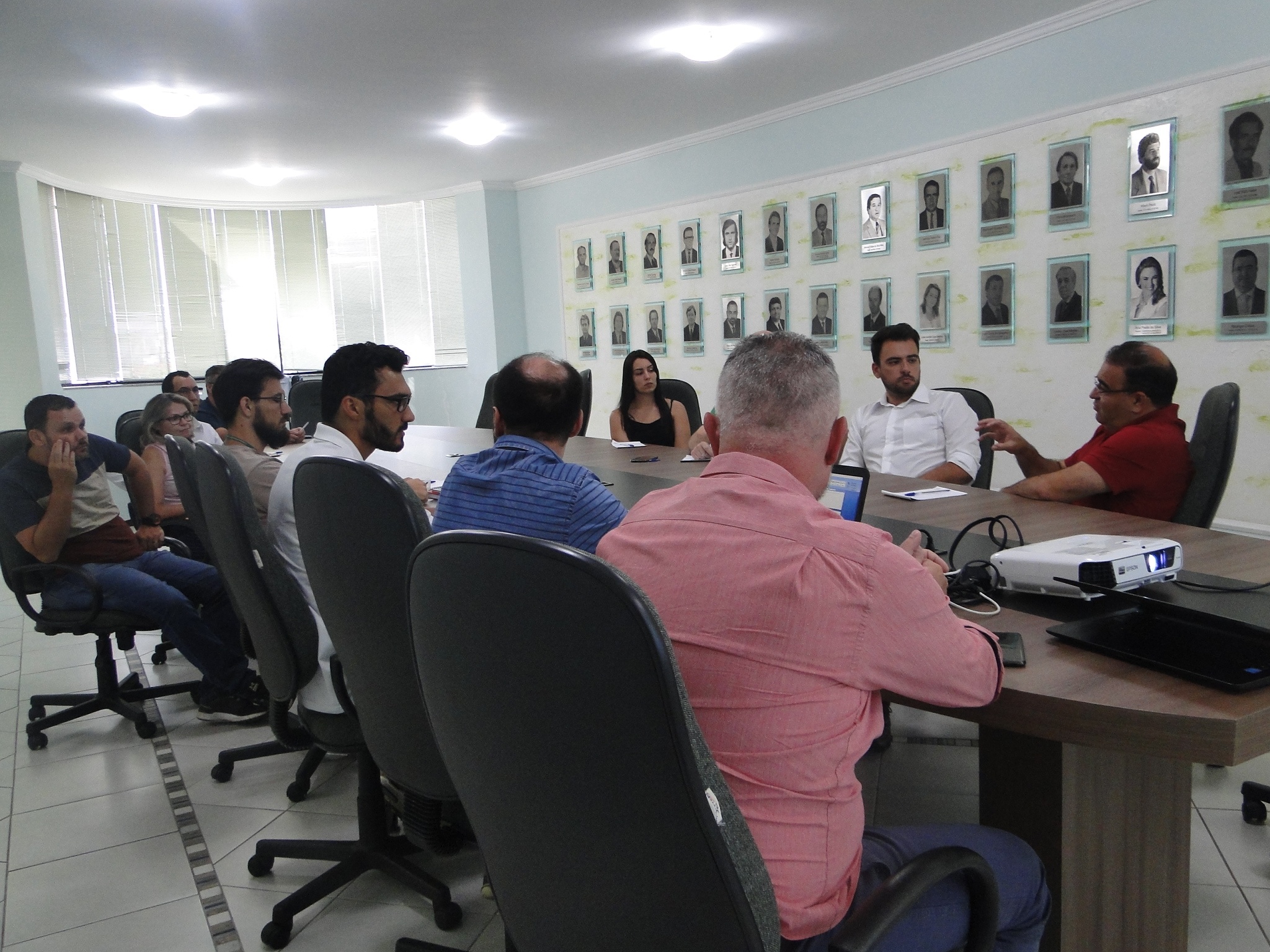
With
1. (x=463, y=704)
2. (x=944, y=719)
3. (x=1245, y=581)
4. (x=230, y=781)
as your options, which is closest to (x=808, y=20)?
(x=944, y=719)

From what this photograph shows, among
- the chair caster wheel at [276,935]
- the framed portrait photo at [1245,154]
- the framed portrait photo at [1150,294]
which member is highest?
the framed portrait photo at [1245,154]

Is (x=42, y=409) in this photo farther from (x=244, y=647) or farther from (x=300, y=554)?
(x=300, y=554)

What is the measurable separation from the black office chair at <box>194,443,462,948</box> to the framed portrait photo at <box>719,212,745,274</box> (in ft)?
17.5

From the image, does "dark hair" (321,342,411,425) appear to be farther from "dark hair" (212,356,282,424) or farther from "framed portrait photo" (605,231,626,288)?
"framed portrait photo" (605,231,626,288)

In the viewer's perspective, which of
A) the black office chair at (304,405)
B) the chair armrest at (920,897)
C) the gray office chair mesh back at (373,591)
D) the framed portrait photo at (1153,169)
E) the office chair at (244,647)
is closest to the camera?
the chair armrest at (920,897)

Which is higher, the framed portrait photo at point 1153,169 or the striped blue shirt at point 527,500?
the framed portrait photo at point 1153,169

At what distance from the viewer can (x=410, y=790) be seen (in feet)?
5.67

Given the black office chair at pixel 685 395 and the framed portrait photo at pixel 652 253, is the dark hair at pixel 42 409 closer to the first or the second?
the black office chair at pixel 685 395

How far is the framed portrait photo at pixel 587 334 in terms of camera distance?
334 inches

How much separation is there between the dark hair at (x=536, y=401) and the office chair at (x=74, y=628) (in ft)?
6.65

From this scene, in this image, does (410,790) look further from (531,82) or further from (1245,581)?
(531,82)

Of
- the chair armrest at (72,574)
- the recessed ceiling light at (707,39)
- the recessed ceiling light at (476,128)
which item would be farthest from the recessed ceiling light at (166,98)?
the chair armrest at (72,574)

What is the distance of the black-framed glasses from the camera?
255 centimetres

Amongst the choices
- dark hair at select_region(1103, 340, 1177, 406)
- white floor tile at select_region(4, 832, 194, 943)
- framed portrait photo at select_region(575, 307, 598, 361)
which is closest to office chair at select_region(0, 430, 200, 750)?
white floor tile at select_region(4, 832, 194, 943)
